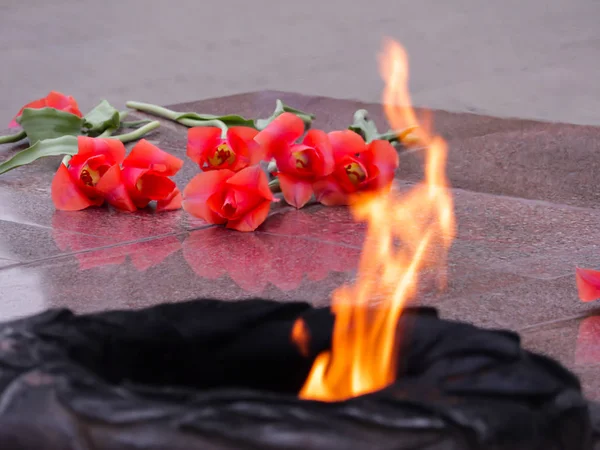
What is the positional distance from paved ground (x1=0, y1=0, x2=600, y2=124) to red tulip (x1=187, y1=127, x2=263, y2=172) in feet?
8.37

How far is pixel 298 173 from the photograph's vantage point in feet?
5.06

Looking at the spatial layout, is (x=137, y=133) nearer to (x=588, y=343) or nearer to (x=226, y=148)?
(x=226, y=148)

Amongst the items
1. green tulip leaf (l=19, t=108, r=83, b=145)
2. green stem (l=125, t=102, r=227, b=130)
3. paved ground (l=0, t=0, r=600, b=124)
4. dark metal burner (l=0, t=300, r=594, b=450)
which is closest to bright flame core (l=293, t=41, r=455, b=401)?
dark metal burner (l=0, t=300, r=594, b=450)

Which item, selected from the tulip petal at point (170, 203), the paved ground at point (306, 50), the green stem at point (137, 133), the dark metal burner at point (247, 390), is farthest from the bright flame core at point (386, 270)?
the paved ground at point (306, 50)

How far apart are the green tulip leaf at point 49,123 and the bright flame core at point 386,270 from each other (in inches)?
26.6

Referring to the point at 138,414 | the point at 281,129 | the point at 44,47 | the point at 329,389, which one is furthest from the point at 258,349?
the point at 44,47

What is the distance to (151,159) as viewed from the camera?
1552 millimetres

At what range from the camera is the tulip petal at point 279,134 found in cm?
152

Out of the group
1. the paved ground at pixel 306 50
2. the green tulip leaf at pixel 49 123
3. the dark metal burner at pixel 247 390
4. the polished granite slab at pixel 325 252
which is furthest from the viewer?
the paved ground at pixel 306 50

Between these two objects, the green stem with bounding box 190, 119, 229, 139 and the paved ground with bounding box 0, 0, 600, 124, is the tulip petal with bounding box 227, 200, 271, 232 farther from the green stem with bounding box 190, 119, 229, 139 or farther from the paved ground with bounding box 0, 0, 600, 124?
the paved ground with bounding box 0, 0, 600, 124

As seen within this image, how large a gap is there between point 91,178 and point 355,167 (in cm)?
41

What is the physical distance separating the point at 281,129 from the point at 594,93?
10.4 feet

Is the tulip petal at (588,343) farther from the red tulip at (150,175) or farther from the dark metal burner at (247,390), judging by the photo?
the red tulip at (150,175)

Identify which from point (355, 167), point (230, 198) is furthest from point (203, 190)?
point (355, 167)
